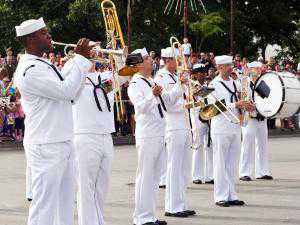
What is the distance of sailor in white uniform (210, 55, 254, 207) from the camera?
39.3ft

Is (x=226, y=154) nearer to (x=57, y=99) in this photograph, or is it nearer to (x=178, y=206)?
(x=178, y=206)

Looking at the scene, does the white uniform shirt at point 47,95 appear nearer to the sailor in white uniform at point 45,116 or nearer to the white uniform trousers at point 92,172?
the sailor in white uniform at point 45,116

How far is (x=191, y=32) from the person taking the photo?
36156 mm

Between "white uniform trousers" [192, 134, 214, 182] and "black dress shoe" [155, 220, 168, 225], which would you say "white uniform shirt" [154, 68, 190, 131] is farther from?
"white uniform trousers" [192, 134, 214, 182]

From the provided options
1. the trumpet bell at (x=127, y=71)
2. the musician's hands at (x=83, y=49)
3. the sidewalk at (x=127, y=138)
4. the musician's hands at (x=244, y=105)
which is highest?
the musician's hands at (x=83, y=49)

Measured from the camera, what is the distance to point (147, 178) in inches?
407

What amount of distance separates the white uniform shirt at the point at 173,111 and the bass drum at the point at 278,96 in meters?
2.91

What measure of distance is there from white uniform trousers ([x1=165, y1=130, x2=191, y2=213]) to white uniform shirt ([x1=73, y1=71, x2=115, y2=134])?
6.97 feet

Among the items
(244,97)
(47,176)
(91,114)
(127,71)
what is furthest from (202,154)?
(47,176)

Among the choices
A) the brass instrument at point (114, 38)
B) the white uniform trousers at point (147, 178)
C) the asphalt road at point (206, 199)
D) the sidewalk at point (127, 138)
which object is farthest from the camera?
the sidewalk at point (127, 138)

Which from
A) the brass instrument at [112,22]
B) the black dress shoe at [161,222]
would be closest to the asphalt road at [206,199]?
the black dress shoe at [161,222]

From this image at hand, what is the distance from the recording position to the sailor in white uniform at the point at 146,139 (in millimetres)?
10234

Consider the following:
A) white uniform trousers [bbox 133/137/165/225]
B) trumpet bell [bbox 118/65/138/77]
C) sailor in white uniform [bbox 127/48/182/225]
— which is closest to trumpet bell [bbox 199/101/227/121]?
sailor in white uniform [bbox 127/48/182/225]

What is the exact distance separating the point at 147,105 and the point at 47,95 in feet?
9.91
